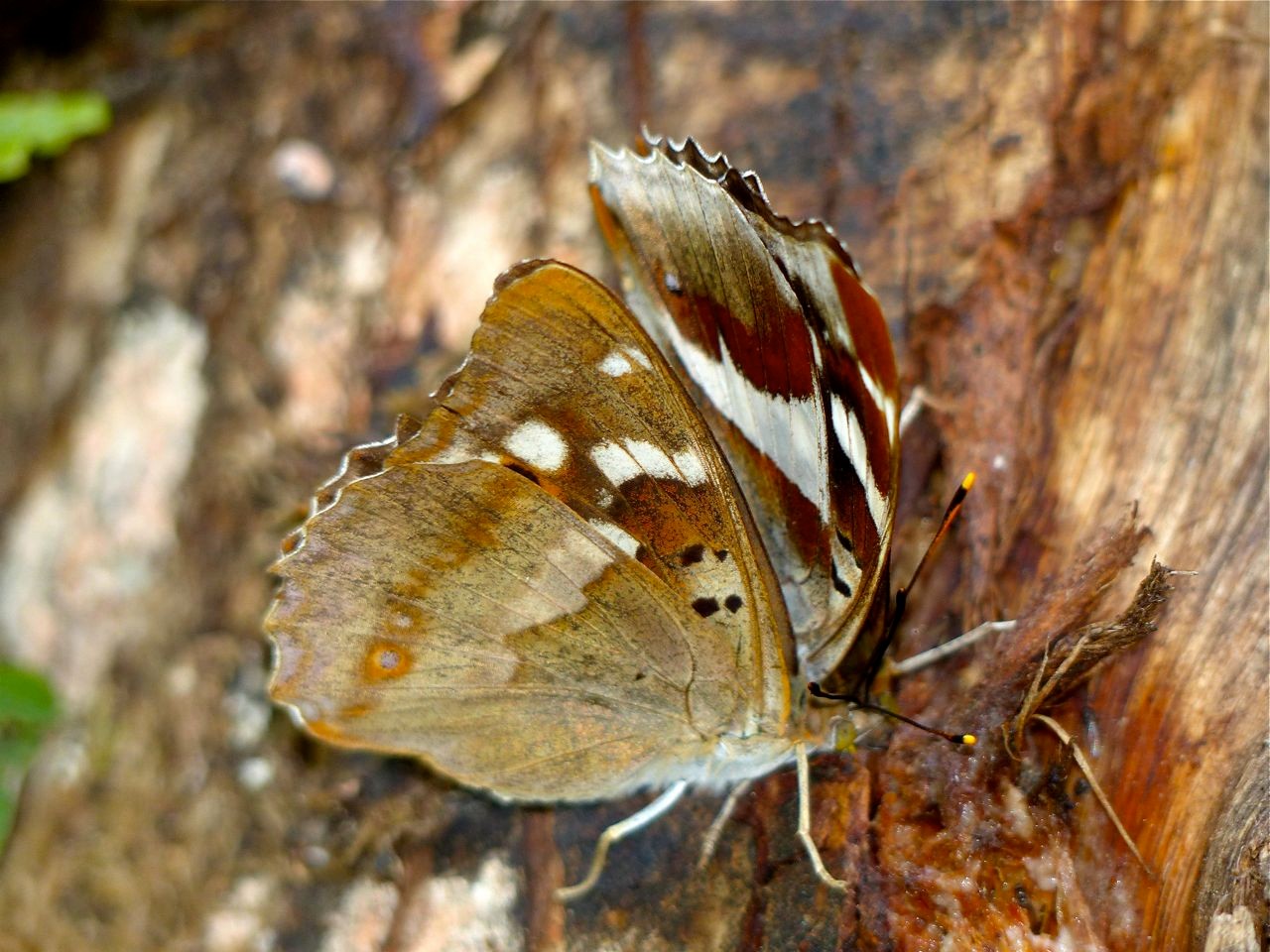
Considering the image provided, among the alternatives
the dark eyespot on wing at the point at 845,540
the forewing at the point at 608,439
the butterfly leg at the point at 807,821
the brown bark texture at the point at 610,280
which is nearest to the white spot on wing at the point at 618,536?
the forewing at the point at 608,439

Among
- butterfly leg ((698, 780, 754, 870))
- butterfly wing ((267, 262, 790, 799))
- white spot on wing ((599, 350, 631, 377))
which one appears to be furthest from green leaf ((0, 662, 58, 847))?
white spot on wing ((599, 350, 631, 377))

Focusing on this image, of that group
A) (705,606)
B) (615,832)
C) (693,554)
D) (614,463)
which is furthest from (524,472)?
(615,832)

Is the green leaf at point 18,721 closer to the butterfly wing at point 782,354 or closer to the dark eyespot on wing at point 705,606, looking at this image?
the dark eyespot on wing at point 705,606

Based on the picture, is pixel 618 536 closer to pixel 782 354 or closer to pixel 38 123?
pixel 782 354

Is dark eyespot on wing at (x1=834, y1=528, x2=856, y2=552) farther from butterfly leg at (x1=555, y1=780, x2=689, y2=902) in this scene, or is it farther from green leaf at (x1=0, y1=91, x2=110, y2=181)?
green leaf at (x1=0, y1=91, x2=110, y2=181)

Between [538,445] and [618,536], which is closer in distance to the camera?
[538,445]
